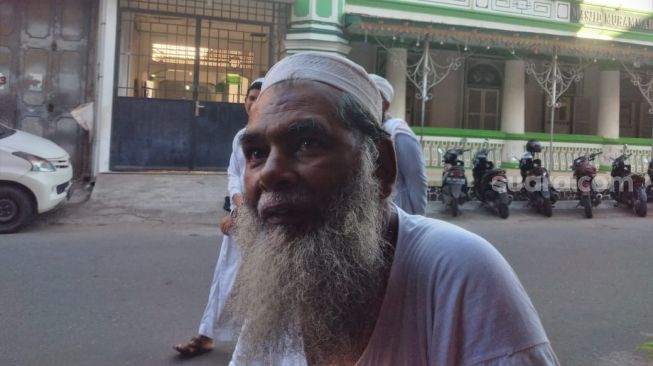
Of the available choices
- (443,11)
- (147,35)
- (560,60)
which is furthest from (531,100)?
(147,35)

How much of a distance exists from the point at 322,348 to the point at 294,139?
1.29 ft

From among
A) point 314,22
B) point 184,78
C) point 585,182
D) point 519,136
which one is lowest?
point 585,182

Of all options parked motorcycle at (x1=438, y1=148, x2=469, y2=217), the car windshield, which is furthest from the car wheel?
parked motorcycle at (x1=438, y1=148, x2=469, y2=217)

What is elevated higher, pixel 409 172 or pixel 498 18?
pixel 498 18

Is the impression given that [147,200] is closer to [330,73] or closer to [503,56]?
[330,73]

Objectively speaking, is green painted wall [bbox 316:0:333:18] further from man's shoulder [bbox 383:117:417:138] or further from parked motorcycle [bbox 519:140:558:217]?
man's shoulder [bbox 383:117:417:138]

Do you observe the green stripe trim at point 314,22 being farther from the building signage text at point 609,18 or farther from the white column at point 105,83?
the building signage text at point 609,18

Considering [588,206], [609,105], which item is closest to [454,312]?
[588,206]

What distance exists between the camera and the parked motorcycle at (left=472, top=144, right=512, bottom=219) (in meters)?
8.97

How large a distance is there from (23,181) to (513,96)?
9.67 m

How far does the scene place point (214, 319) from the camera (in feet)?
10.9

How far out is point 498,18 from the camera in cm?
1216

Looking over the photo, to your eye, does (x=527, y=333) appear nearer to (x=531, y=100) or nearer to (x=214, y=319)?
(x=214, y=319)

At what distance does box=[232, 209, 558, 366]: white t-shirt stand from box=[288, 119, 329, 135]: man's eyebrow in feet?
0.88
